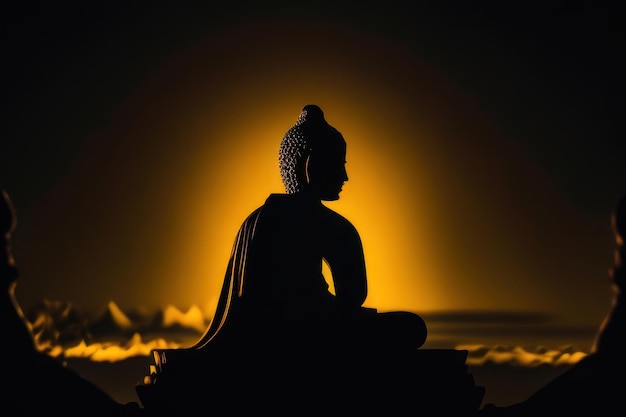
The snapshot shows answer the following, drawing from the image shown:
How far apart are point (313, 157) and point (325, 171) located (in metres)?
0.13

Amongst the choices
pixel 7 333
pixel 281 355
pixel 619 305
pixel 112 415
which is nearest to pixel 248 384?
pixel 281 355

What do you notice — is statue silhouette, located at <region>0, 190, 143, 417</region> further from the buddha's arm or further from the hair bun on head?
the hair bun on head

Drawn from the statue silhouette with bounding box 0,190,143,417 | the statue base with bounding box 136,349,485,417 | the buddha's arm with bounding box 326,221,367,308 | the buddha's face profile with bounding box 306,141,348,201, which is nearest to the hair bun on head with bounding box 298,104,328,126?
the buddha's face profile with bounding box 306,141,348,201

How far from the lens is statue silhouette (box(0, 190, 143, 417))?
8.62m

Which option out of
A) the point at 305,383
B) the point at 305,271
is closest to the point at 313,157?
the point at 305,271

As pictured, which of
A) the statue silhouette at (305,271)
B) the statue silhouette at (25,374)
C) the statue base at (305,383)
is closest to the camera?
the statue silhouette at (25,374)

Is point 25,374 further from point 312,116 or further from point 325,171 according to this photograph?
point 312,116

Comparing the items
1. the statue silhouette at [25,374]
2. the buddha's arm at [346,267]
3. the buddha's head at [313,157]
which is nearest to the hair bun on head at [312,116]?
the buddha's head at [313,157]

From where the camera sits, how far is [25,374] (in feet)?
28.3

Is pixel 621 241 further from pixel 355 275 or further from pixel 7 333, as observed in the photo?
pixel 7 333

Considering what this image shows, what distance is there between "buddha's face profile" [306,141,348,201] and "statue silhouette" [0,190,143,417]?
81.0 inches

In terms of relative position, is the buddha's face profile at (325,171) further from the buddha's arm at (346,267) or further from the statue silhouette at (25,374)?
the statue silhouette at (25,374)

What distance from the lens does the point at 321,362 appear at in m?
9.04

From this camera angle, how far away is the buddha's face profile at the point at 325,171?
9609mm
